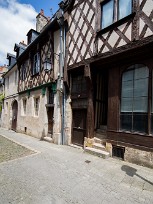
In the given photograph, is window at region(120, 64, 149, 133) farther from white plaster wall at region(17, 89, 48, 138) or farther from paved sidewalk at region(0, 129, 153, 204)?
white plaster wall at region(17, 89, 48, 138)

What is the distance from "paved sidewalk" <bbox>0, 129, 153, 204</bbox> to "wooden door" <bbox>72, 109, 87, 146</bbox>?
5.34 feet

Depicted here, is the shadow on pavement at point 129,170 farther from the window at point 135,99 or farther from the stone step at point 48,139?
the stone step at point 48,139

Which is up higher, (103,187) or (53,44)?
(53,44)

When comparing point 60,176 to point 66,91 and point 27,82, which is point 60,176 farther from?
point 27,82

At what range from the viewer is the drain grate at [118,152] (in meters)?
4.75

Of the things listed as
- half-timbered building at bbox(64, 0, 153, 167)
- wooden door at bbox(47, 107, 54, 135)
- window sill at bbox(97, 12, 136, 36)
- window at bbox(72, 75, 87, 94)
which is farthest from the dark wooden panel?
wooden door at bbox(47, 107, 54, 135)

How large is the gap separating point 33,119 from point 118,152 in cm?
602

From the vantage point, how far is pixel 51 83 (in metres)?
7.70

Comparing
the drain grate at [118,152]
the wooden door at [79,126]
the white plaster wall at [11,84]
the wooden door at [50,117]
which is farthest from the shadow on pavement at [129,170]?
the white plaster wall at [11,84]

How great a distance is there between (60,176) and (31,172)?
78 cm

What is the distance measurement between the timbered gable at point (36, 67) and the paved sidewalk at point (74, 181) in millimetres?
4574

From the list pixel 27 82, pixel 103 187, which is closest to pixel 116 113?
pixel 103 187

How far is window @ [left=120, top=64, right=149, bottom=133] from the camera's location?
4327 millimetres

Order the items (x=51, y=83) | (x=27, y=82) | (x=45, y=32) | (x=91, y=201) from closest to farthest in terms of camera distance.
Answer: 1. (x=91, y=201)
2. (x=51, y=83)
3. (x=45, y=32)
4. (x=27, y=82)
